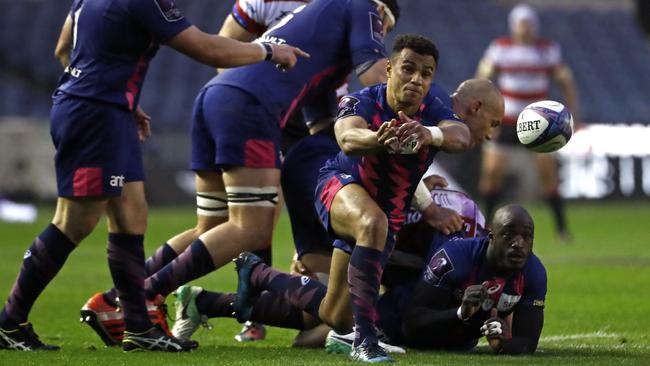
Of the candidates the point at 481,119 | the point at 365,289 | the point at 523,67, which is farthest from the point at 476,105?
the point at 523,67

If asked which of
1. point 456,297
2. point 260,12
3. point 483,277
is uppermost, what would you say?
point 260,12

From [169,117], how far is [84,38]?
1757cm

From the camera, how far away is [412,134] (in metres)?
5.18

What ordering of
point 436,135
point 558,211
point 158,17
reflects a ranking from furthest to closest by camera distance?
point 558,211, point 158,17, point 436,135

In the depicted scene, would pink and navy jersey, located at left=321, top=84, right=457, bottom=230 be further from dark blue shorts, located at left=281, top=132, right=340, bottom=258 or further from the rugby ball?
dark blue shorts, located at left=281, top=132, right=340, bottom=258

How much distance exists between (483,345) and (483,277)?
A: 669 millimetres

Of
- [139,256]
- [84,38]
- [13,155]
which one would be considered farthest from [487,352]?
[13,155]

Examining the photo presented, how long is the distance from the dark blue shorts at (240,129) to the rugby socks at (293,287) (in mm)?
539

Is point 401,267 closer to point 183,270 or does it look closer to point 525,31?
point 183,270

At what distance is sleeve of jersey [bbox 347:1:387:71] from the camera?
21.1 ft

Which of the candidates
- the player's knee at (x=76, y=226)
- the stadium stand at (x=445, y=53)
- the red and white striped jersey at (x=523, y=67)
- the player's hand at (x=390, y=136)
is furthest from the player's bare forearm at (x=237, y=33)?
the stadium stand at (x=445, y=53)

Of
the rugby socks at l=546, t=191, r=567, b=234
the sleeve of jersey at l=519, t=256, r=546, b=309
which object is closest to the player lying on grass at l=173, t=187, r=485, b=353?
the sleeve of jersey at l=519, t=256, r=546, b=309

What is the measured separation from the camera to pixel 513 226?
5844 millimetres

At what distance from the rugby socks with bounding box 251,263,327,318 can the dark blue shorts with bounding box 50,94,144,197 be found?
834 millimetres
